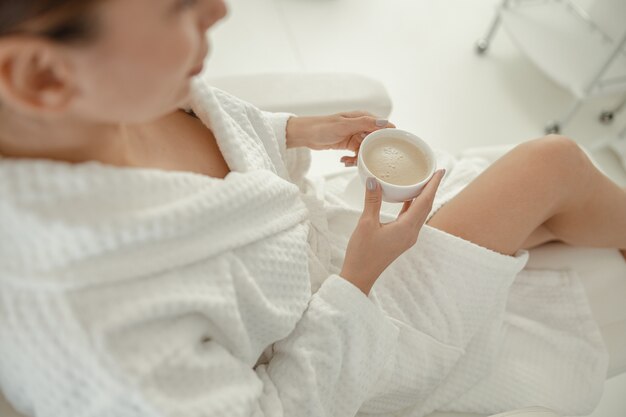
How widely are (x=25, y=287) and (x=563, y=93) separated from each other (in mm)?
2223

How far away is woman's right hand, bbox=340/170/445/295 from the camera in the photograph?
Answer: 87 cm

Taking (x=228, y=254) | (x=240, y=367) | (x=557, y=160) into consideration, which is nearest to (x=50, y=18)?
(x=228, y=254)

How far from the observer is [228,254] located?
0.75 metres

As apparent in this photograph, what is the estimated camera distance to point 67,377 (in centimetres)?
60

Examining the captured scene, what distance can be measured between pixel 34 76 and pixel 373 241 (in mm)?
573

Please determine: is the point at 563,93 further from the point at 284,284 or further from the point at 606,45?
the point at 284,284

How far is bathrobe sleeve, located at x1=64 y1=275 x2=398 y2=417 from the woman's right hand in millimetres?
35

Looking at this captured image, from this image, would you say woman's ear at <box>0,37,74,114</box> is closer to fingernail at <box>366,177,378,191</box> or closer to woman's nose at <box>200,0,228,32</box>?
woman's nose at <box>200,0,228,32</box>

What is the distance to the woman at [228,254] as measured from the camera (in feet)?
1.86

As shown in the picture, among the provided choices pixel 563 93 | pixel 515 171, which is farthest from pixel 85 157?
pixel 563 93

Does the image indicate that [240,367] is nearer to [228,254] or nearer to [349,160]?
[228,254]

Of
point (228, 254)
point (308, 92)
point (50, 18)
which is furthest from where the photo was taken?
point (308, 92)

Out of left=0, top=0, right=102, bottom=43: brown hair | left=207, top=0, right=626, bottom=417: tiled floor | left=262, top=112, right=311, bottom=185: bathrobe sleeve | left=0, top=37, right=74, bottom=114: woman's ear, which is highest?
left=0, top=0, right=102, bottom=43: brown hair

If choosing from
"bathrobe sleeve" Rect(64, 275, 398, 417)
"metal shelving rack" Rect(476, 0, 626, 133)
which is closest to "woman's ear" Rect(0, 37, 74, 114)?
"bathrobe sleeve" Rect(64, 275, 398, 417)
